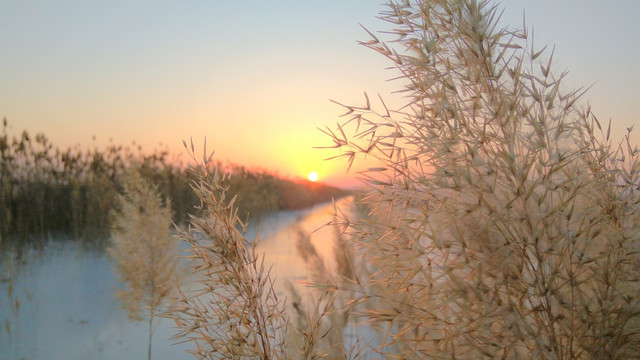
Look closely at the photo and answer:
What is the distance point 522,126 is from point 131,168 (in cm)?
394

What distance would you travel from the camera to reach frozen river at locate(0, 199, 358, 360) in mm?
4070

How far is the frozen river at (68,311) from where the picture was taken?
13.4 ft

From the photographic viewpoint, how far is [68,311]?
4973 millimetres

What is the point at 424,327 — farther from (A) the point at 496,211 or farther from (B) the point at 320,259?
(B) the point at 320,259

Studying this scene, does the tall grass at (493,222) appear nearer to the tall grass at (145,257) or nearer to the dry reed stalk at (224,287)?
the dry reed stalk at (224,287)

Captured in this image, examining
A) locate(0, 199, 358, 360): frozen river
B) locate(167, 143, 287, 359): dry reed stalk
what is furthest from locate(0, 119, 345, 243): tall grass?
locate(167, 143, 287, 359): dry reed stalk

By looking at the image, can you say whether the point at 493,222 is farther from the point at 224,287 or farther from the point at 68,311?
the point at 68,311

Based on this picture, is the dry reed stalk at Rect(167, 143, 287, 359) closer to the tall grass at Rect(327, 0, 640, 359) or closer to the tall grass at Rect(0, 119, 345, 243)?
the tall grass at Rect(327, 0, 640, 359)

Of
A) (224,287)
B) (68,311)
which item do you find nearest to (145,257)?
(68,311)

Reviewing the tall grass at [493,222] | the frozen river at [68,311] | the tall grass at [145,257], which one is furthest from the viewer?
the frozen river at [68,311]

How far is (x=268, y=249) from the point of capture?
775cm

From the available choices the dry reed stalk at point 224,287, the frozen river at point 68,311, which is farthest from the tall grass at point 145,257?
the dry reed stalk at point 224,287

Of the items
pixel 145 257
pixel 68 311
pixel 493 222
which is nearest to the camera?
pixel 493 222

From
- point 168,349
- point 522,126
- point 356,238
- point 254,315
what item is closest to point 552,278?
point 522,126
